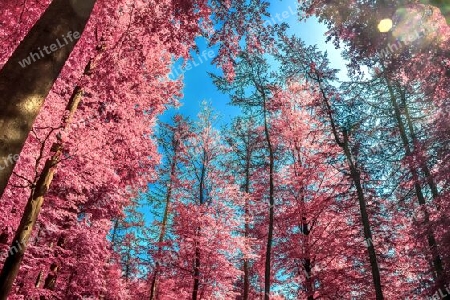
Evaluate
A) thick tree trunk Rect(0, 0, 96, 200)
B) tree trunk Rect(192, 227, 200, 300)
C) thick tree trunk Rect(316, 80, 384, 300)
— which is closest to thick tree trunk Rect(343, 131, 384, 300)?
thick tree trunk Rect(316, 80, 384, 300)

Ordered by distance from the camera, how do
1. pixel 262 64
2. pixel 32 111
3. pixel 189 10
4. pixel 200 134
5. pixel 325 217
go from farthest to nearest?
pixel 200 134
pixel 262 64
pixel 325 217
pixel 189 10
pixel 32 111

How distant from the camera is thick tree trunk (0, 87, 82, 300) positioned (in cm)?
627

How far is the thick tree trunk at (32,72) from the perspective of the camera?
6.22ft

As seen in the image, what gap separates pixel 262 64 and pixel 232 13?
340 inches

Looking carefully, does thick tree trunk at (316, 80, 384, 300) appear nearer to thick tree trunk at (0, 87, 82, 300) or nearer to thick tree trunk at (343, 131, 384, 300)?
thick tree trunk at (343, 131, 384, 300)

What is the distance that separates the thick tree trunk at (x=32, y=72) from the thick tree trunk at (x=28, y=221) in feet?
17.9

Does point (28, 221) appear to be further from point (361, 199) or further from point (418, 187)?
point (418, 187)

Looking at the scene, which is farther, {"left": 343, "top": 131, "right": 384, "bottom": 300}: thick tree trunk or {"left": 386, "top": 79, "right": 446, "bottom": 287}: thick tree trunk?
{"left": 343, "top": 131, "right": 384, "bottom": 300}: thick tree trunk

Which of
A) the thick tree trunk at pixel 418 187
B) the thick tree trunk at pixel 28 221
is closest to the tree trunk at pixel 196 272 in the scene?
the thick tree trunk at pixel 28 221

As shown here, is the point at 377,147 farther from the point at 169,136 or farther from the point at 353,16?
the point at 169,136

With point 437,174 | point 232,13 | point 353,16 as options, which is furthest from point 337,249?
point 232,13

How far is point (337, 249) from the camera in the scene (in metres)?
13.2

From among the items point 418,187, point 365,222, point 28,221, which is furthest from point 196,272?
point 418,187

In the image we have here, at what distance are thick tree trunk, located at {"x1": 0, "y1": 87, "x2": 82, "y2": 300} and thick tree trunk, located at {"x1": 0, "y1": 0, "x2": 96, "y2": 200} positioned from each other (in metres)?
5.46
